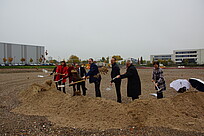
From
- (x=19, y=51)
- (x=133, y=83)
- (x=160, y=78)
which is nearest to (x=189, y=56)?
(x=160, y=78)

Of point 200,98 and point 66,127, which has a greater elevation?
point 200,98

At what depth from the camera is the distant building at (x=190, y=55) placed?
7925cm

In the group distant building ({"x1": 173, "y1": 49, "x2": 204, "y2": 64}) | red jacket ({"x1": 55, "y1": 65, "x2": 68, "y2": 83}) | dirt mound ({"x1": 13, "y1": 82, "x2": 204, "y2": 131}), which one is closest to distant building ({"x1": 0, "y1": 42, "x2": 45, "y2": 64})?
distant building ({"x1": 173, "y1": 49, "x2": 204, "y2": 64})

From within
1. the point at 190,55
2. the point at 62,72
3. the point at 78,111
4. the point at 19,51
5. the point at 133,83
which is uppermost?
the point at 19,51

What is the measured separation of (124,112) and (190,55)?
9298cm

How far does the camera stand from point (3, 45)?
298 feet

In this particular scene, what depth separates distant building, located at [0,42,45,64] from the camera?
91.6 meters

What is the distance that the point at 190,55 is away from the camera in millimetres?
83688

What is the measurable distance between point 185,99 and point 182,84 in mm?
3571

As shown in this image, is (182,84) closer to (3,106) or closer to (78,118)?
(78,118)

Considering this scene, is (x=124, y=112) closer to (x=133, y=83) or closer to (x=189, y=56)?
(x=133, y=83)

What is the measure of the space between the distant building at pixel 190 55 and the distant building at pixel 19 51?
82624mm

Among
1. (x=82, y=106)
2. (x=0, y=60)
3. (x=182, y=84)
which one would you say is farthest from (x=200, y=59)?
(x=0, y=60)

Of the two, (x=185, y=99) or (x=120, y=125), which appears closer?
(x=120, y=125)
